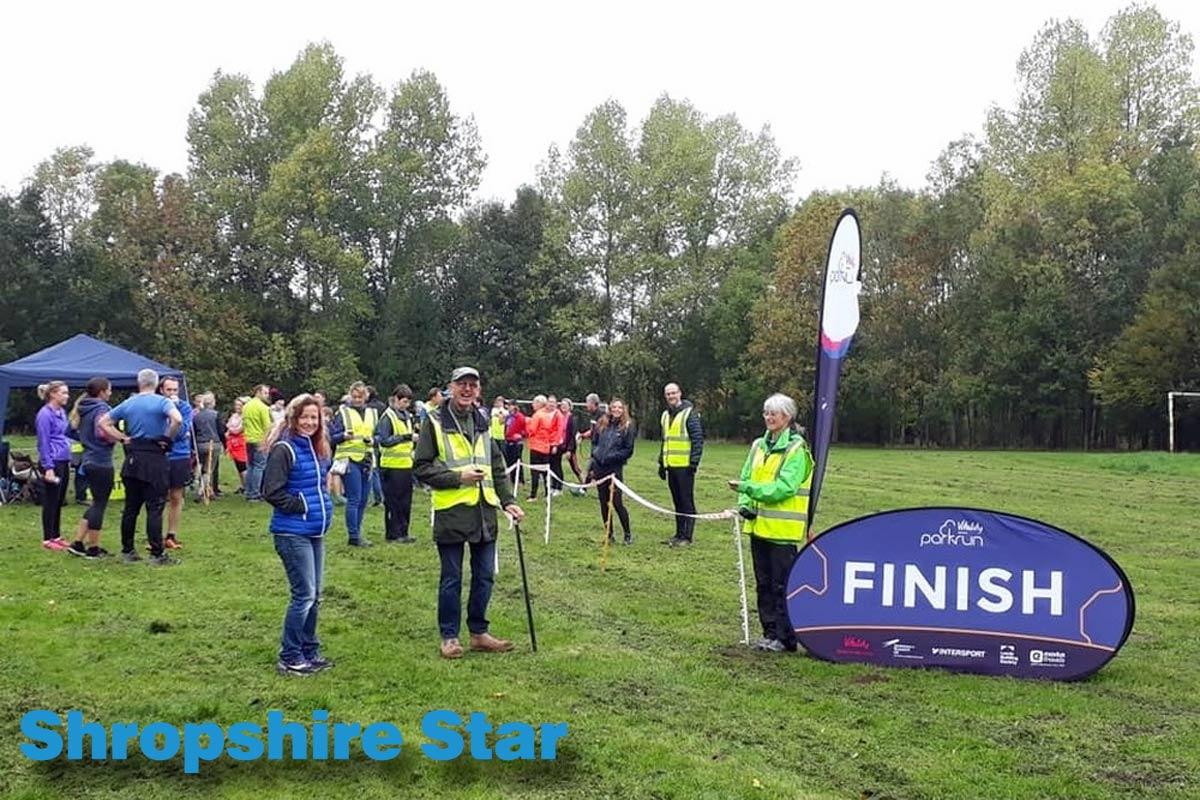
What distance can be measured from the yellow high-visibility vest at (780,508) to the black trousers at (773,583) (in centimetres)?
9

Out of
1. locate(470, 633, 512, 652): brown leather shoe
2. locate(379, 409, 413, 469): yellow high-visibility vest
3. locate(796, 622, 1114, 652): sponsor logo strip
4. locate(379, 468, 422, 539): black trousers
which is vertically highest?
locate(379, 409, 413, 469): yellow high-visibility vest

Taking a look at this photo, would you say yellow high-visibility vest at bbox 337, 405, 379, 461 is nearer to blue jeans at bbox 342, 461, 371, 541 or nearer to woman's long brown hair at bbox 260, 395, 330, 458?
blue jeans at bbox 342, 461, 371, 541

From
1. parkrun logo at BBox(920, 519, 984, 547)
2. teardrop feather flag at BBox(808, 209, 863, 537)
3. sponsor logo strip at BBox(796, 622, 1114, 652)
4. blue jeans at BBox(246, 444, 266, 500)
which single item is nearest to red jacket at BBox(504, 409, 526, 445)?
blue jeans at BBox(246, 444, 266, 500)

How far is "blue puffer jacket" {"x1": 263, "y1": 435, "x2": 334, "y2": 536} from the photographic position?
629cm

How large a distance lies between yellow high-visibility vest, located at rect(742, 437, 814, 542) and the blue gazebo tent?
11497 millimetres

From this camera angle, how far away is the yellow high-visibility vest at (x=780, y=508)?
691cm

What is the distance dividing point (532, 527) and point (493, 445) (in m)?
6.74

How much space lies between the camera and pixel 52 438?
11.4 meters

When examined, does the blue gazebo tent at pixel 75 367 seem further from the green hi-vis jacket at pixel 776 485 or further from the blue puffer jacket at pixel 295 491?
the green hi-vis jacket at pixel 776 485

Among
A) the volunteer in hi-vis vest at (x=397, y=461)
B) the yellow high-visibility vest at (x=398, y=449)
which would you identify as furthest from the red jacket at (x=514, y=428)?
the yellow high-visibility vest at (x=398, y=449)

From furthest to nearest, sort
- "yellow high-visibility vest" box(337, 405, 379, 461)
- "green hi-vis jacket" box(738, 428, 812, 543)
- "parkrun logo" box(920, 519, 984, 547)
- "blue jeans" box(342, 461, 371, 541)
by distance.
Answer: "yellow high-visibility vest" box(337, 405, 379, 461) < "blue jeans" box(342, 461, 371, 541) < "green hi-vis jacket" box(738, 428, 812, 543) < "parkrun logo" box(920, 519, 984, 547)

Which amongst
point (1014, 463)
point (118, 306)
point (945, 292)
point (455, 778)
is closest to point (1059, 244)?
point (945, 292)

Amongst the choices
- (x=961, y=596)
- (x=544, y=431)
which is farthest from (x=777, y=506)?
(x=544, y=431)

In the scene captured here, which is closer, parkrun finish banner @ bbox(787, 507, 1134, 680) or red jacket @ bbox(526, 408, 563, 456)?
parkrun finish banner @ bbox(787, 507, 1134, 680)
